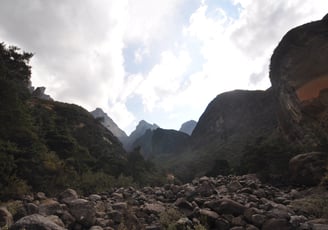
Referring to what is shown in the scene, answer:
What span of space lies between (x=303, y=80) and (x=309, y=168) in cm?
1656

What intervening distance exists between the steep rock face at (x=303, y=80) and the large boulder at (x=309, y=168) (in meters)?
8.36

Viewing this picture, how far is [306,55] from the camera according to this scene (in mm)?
28859

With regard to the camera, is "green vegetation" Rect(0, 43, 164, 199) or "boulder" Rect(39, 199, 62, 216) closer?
"boulder" Rect(39, 199, 62, 216)

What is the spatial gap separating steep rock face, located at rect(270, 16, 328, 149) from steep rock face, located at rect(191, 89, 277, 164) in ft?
93.2

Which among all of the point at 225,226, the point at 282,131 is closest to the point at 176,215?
the point at 225,226

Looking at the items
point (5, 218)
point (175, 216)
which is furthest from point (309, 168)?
point (5, 218)

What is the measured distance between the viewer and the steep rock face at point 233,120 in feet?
232

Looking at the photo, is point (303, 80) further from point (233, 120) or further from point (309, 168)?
point (233, 120)

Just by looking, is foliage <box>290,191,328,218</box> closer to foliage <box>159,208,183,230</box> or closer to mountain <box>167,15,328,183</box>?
foliage <box>159,208,183,230</box>

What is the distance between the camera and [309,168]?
556 inches

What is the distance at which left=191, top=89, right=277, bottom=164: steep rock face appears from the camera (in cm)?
7056

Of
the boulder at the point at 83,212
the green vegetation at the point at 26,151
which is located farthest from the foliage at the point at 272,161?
the boulder at the point at 83,212

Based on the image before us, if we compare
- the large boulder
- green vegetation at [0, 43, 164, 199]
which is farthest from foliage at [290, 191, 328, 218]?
green vegetation at [0, 43, 164, 199]

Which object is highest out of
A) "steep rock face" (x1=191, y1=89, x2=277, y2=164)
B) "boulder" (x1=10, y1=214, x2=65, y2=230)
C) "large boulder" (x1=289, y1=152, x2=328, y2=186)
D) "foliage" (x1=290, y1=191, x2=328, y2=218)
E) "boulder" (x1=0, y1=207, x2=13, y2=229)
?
"steep rock face" (x1=191, y1=89, x2=277, y2=164)
